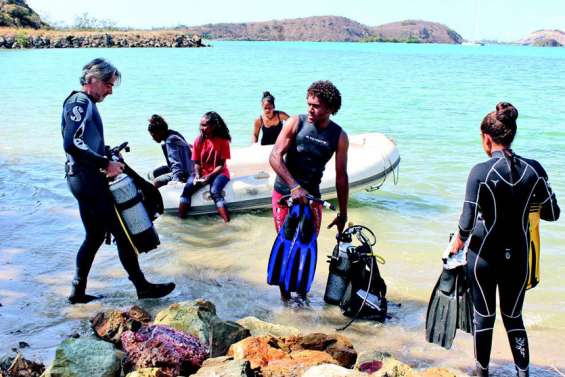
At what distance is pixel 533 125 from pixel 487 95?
9020 mm

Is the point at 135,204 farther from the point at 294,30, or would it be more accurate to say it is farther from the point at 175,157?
the point at 294,30

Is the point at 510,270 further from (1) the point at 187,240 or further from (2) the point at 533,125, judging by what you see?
(2) the point at 533,125

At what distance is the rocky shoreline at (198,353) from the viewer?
11.0ft

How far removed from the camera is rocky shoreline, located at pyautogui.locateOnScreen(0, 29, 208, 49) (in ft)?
200

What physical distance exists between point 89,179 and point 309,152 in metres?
1.52

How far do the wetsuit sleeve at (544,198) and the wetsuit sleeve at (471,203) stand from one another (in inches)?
12.4

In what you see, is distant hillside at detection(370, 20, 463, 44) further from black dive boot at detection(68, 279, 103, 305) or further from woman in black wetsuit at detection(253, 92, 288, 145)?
black dive boot at detection(68, 279, 103, 305)

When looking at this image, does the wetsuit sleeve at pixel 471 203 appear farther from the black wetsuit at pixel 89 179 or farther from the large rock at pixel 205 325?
the black wetsuit at pixel 89 179

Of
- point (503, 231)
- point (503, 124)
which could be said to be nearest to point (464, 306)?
point (503, 231)

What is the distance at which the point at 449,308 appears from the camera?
3.61 meters

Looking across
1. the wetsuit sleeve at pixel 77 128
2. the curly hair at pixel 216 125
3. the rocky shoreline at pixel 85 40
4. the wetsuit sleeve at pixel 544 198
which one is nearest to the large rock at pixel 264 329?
the wetsuit sleeve at pixel 77 128

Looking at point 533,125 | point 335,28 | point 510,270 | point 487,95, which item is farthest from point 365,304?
point 335,28

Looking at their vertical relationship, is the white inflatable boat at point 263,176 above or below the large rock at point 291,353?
above

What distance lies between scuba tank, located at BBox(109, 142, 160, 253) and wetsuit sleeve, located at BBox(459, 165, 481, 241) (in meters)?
2.32
